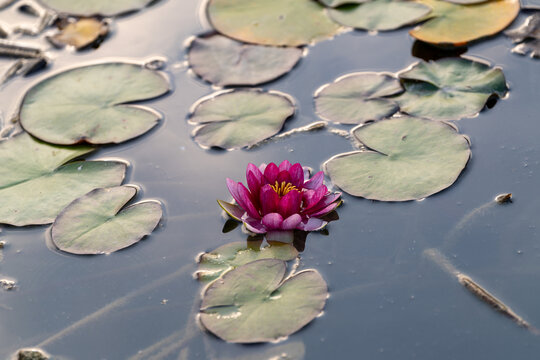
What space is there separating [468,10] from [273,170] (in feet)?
6.89

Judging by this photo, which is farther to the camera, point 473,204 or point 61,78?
point 61,78

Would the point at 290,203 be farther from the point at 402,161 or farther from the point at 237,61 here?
the point at 237,61

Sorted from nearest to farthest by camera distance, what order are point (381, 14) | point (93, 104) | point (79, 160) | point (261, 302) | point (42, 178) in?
1. point (261, 302)
2. point (42, 178)
3. point (79, 160)
4. point (93, 104)
5. point (381, 14)

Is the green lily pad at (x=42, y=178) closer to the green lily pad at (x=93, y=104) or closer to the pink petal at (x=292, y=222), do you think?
the green lily pad at (x=93, y=104)

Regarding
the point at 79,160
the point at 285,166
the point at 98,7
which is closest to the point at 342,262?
the point at 285,166

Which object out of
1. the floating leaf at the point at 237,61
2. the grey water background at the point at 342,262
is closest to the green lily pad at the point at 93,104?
the grey water background at the point at 342,262

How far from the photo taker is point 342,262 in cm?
298

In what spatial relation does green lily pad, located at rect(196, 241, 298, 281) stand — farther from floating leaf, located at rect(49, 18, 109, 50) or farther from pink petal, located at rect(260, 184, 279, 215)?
floating leaf, located at rect(49, 18, 109, 50)

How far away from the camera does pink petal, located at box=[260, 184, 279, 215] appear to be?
3.05 meters

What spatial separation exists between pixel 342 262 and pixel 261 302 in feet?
1.44

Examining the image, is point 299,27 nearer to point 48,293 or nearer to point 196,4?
point 196,4

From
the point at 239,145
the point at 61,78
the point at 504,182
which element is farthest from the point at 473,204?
the point at 61,78

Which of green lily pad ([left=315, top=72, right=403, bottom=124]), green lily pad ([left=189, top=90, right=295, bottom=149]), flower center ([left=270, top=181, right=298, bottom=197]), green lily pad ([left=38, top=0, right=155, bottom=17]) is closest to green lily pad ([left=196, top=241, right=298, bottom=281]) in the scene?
flower center ([left=270, top=181, right=298, bottom=197])

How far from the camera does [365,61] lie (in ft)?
13.7
